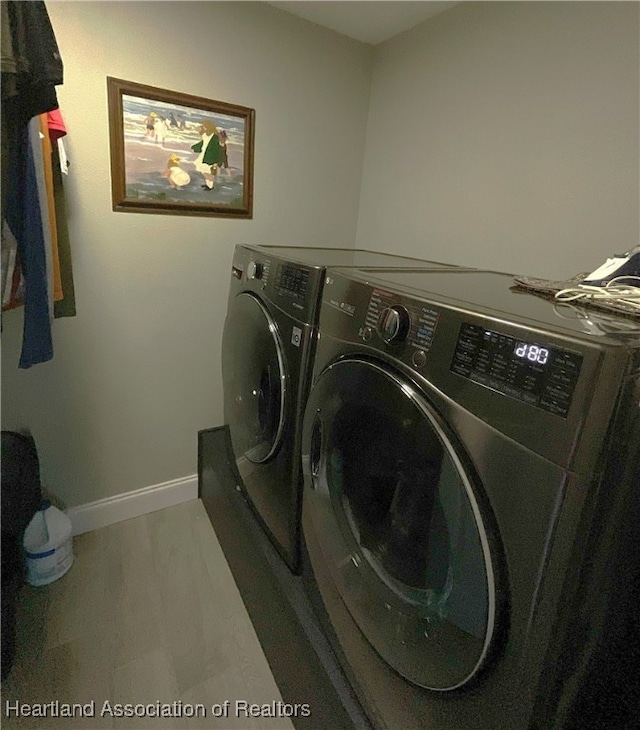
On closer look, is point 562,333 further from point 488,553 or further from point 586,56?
point 586,56

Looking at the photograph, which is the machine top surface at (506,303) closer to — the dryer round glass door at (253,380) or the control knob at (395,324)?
the control knob at (395,324)

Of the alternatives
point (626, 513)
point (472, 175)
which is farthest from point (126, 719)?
point (472, 175)

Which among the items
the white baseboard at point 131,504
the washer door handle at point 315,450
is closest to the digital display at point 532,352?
the washer door handle at point 315,450

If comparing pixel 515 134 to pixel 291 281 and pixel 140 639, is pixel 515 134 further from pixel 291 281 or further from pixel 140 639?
pixel 140 639

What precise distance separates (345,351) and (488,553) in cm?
45

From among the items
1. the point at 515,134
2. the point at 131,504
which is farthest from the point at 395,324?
the point at 131,504

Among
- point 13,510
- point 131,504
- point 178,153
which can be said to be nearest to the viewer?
point 13,510

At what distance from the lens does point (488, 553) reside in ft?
1.97

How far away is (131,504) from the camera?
182 centimetres

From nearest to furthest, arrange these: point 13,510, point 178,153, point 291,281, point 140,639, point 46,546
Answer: point 291,281 → point 13,510 → point 140,639 → point 46,546 → point 178,153

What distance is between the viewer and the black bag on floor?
1165 millimetres

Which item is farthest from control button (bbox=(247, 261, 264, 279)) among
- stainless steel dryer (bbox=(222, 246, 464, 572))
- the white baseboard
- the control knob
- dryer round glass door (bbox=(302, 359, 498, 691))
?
the white baseboard

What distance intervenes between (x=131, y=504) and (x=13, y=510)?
2.04 feet

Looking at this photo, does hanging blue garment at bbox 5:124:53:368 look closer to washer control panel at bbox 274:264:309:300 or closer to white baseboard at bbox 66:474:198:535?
washer control panel at bbox 274:264:309:300
